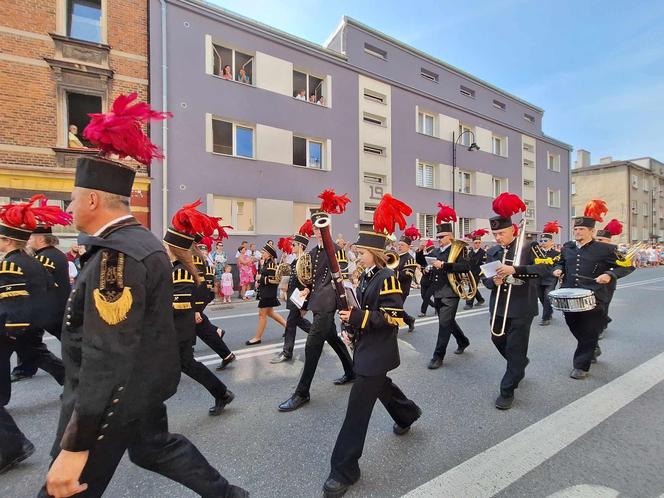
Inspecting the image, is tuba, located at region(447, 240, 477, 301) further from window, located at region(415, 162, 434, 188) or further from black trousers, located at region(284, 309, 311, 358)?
window, located at region(415, 162, 434, 188)

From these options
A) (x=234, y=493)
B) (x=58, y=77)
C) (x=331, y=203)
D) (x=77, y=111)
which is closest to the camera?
(x=234, y=493)

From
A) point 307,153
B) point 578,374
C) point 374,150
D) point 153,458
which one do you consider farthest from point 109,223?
point 374,150

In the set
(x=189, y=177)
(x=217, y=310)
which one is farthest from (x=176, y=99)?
(x=217, y=310)

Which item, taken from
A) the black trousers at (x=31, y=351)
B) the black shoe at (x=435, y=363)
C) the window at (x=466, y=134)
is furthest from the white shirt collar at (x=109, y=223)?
the window at (x=466, y=134)

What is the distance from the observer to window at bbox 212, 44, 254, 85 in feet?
46.6

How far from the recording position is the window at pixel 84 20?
12.1 metres

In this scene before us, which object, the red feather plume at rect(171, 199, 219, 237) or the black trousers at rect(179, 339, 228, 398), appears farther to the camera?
the red feather plume at rect(171, 199, 219, 237)

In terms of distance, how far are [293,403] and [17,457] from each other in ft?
7.27

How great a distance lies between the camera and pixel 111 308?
148cm

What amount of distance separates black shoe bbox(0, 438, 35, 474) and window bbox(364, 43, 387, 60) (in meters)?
19.6

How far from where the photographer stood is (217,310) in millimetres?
9664

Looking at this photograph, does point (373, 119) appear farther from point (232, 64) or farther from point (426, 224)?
point (232, 64)

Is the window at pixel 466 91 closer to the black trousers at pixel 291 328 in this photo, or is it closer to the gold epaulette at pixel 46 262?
the black trousers at pixel 291 328

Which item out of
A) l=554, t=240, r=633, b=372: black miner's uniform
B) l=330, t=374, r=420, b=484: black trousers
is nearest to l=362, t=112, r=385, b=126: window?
l=554, t=240, r=633, b=372: black miner's uniform
